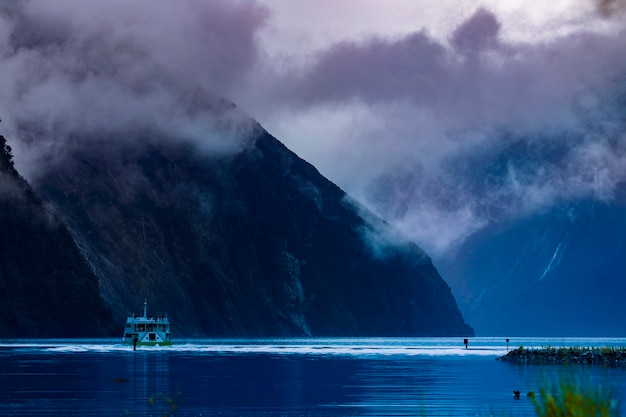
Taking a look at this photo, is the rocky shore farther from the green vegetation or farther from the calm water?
the green vegetation

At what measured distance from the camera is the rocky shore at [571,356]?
124 metres

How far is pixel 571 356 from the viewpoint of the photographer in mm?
126500

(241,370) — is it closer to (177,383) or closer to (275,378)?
(275,378)

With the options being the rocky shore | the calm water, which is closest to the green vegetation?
the calm water

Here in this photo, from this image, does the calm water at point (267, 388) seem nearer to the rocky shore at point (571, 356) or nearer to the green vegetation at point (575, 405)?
the rocky shore at point (571, 356)

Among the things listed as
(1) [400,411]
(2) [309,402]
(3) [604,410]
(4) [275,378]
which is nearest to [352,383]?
(4) [275,378]

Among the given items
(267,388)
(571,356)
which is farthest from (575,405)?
(571,356)

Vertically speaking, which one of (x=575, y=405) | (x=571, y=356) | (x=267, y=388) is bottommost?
(x=575, y=405)

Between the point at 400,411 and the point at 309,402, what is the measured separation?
27.0 ft

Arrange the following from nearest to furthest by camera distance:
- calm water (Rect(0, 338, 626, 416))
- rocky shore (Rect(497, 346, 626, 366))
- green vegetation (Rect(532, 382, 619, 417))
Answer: green vegetation (Rect(532, 382, 619, 417)) < calm water (Rect(0, 338, 626, 416)) < rocky shore (Rect(497, 346, 626, 366))

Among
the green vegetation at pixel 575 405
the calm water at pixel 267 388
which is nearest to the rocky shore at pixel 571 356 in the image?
the calm water at pixel 267 388

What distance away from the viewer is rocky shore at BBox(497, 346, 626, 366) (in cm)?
12412

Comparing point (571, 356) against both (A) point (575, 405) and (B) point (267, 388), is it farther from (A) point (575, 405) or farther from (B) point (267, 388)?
(A) point (575, 405)

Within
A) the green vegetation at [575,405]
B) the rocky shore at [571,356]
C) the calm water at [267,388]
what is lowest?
the green vegetation at [575,405]
